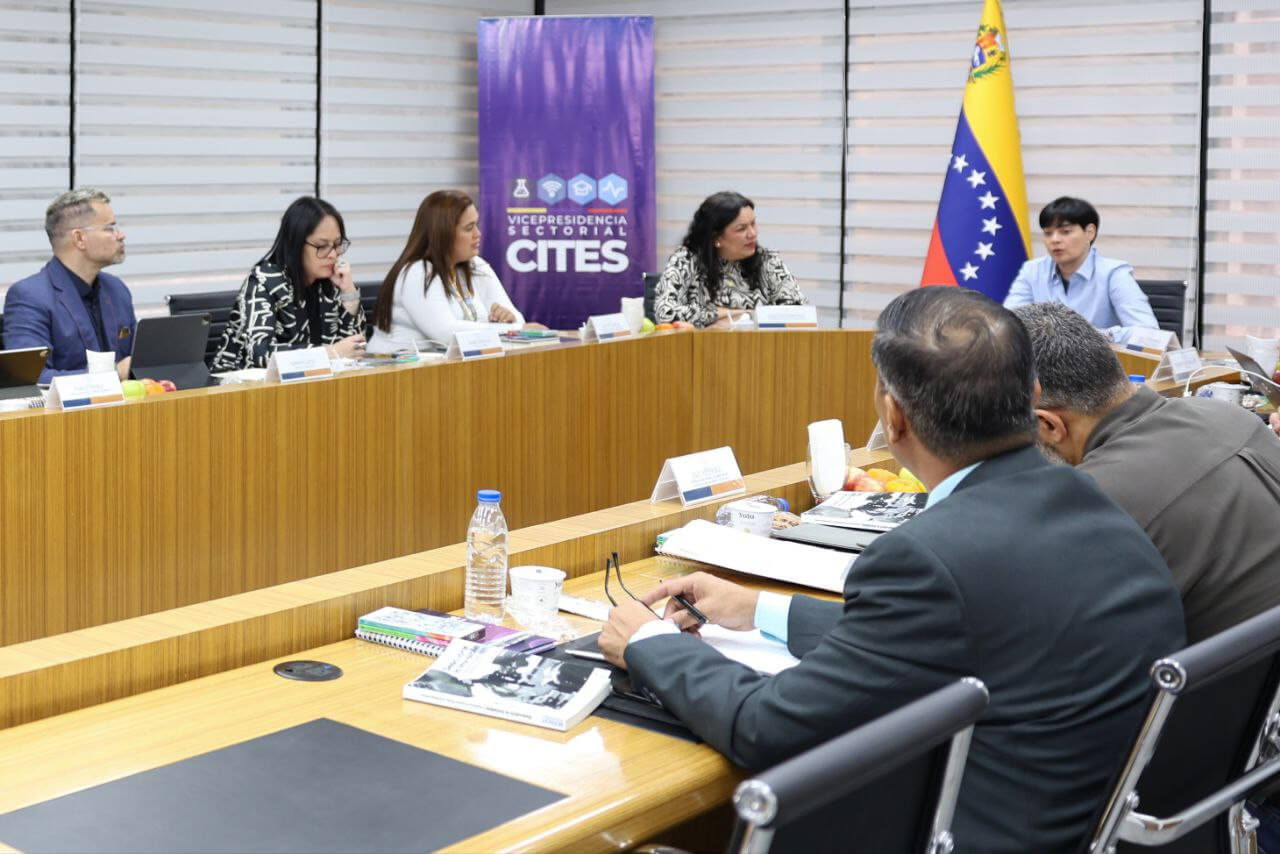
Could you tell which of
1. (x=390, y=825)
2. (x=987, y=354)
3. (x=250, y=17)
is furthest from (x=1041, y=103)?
(x=390, y=825)

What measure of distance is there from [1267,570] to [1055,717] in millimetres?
631

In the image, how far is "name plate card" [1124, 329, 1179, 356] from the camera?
17.2 ft

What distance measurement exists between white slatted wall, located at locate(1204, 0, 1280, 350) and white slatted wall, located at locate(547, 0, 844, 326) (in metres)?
1.89

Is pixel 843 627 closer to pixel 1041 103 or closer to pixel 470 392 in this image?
pixel 470 392

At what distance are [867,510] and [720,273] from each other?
3.42m

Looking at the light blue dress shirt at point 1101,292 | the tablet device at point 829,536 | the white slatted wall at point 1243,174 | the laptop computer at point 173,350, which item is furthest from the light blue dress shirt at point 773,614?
the white slatted wall at point 1243,174

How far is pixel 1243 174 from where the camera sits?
6.93 meters

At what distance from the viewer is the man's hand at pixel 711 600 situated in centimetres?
222

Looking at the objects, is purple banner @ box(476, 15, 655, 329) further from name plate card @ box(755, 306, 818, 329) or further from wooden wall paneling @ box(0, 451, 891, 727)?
wooden wall paneling @ box(0, 451, 891, 727)

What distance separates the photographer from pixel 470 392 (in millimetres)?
4742

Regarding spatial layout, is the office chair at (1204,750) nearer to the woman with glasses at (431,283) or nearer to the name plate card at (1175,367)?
the name plate card at (1175,367)

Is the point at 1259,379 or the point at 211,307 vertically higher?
the point at 211,307

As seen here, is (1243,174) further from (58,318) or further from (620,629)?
(620,629)

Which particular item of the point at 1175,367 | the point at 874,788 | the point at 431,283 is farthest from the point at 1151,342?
the point at 874,788
